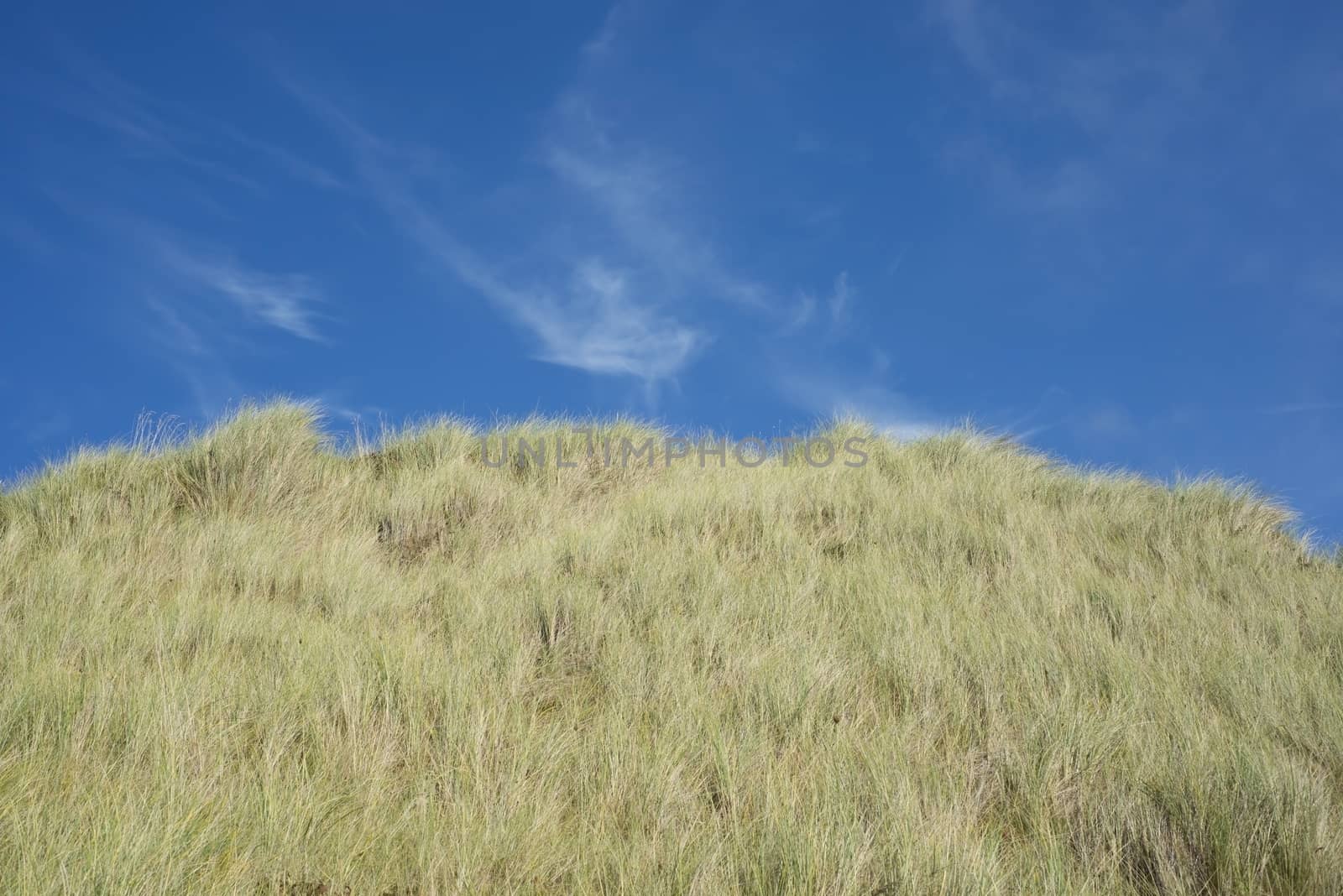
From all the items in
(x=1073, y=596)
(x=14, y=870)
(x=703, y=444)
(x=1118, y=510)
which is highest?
(x=703, y=444)

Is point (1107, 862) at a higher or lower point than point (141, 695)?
lower

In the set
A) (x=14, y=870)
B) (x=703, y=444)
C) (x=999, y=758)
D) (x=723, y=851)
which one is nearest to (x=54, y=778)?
(x=14, y=870)

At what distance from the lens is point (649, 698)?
13.2 feet

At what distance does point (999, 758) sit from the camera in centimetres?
341

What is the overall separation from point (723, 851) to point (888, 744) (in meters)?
1.06

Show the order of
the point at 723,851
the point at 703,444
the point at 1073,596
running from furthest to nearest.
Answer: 1. the point at 703,444
2. the point at 1073,596
3. the point at 723,851

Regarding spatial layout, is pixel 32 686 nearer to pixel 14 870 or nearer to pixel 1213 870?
pixel 14 870

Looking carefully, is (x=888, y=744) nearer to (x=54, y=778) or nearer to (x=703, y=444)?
(x=54, y=778)

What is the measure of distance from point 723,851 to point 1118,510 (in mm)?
7257

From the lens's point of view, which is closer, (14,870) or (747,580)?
(14,870)

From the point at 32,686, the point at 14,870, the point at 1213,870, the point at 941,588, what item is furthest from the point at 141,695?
the point at 941,588

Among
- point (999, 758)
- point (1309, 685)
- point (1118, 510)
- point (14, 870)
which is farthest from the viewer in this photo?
point (1118, 510)

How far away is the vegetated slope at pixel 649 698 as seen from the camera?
2.64 meters

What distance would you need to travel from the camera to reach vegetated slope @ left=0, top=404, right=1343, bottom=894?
2639 mm
